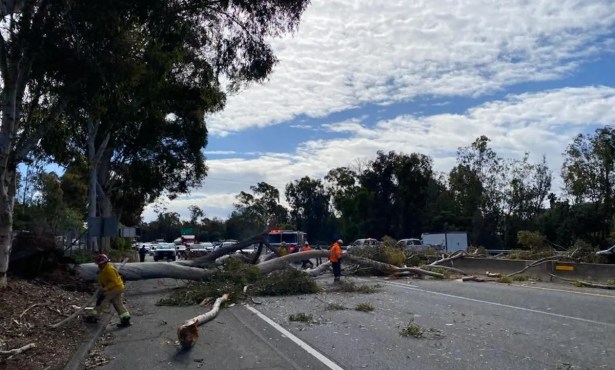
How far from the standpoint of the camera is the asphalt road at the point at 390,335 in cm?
896

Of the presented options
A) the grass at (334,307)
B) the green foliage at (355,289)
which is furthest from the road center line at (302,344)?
the green foliage at (355,289)

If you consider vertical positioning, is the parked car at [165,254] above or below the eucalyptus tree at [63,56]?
below

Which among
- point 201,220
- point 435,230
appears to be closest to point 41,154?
point 435,230

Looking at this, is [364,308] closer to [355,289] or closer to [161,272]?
[355,289]

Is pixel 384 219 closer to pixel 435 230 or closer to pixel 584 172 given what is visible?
pixel 435 230

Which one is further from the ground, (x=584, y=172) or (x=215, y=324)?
(x=584, y=172)

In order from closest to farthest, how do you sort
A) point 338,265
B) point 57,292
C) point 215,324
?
point 215,324, point 57,292, point 338,265

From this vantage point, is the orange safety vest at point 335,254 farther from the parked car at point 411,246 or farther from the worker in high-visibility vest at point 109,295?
the worker in high-visibility vest at point 109,295

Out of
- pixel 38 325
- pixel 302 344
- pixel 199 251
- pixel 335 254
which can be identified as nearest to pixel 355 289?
pixel 335 254

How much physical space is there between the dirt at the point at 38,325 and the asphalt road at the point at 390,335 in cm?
83

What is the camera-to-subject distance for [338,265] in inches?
912

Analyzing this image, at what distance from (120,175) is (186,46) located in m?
22.2

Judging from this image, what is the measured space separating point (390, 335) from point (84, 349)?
5.10 metres

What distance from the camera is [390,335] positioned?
11.1 metres
